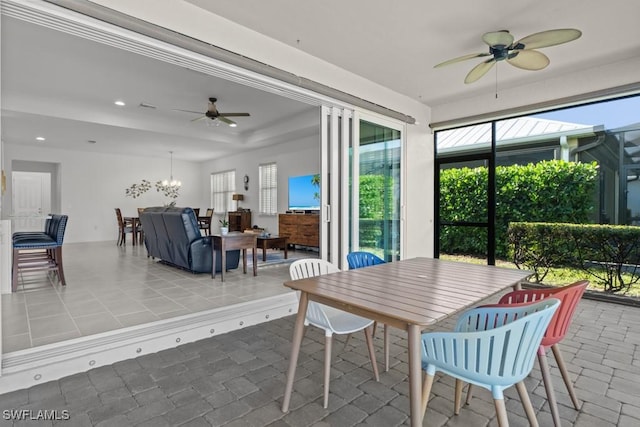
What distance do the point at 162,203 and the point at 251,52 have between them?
928cm

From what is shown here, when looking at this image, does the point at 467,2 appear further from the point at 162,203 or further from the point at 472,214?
the point at 162,203

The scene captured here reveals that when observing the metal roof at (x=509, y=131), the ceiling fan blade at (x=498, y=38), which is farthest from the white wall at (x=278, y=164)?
the ceiling fan blade at (x=498, y=38)

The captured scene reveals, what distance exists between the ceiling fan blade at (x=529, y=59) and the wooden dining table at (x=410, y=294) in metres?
1.91

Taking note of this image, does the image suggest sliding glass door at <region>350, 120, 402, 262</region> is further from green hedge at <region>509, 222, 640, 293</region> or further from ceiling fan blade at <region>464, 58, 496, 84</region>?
green hedge at <region>509, 222, 640, 293</region>

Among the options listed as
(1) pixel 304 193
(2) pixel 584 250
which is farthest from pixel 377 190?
(1) pixel 304 193

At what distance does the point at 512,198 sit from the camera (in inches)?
199

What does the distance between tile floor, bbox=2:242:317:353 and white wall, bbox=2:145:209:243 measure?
14.2 feet

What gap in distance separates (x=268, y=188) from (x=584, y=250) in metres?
7.01

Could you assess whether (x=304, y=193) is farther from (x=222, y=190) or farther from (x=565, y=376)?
(x=565, y=376)

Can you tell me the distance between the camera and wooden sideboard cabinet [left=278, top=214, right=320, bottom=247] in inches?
278

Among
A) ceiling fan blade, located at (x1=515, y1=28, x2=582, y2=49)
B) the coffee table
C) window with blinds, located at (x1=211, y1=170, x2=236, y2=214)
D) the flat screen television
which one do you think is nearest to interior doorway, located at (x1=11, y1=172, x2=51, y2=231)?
window with blinds, located at (x1=211, y1=170, x2=236, y2=214)

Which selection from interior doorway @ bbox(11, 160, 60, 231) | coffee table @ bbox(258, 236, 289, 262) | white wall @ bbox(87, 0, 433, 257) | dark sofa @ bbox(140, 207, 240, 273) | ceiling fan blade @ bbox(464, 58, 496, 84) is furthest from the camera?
interior doorway @ bbox(11, 160, 60, 231)

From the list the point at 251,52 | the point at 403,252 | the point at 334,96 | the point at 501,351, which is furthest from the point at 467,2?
the point at 403,252

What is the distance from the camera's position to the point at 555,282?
15.5ft
